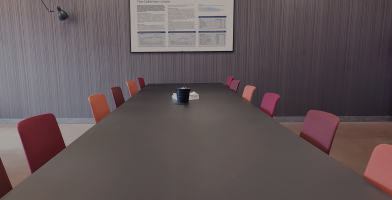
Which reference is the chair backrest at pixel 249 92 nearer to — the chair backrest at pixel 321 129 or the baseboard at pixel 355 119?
the chair backrest at pixel 321 129

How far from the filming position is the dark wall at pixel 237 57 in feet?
15.0

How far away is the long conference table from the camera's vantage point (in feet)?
2.22

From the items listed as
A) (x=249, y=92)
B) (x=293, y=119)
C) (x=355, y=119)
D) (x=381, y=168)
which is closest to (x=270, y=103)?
(x=249, y=92)

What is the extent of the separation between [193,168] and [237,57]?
4.11 meters

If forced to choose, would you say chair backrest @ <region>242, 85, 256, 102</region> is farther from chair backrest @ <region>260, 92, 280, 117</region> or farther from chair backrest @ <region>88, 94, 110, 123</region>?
chair backrest @ <region>88, 94, 110, 123</region>

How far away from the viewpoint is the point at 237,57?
472 centimetres

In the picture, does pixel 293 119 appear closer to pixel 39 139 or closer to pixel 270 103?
pixel 270 103

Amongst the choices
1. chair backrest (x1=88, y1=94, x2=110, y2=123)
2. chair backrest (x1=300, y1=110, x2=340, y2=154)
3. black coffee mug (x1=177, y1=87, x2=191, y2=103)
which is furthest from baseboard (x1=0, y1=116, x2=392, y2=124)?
chair backrest (x1=300, y1=110, x2=340, y2=154)

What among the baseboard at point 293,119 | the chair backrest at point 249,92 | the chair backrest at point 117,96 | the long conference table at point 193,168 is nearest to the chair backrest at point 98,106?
the chair backrest at point 117,96

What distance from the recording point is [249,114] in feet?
5.68

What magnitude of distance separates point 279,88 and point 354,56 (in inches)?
62.3

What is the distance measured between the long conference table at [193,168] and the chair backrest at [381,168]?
100mm

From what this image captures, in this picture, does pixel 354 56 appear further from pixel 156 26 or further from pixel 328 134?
pixel 328 134

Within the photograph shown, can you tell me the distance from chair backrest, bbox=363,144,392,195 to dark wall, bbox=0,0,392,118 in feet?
13.1
